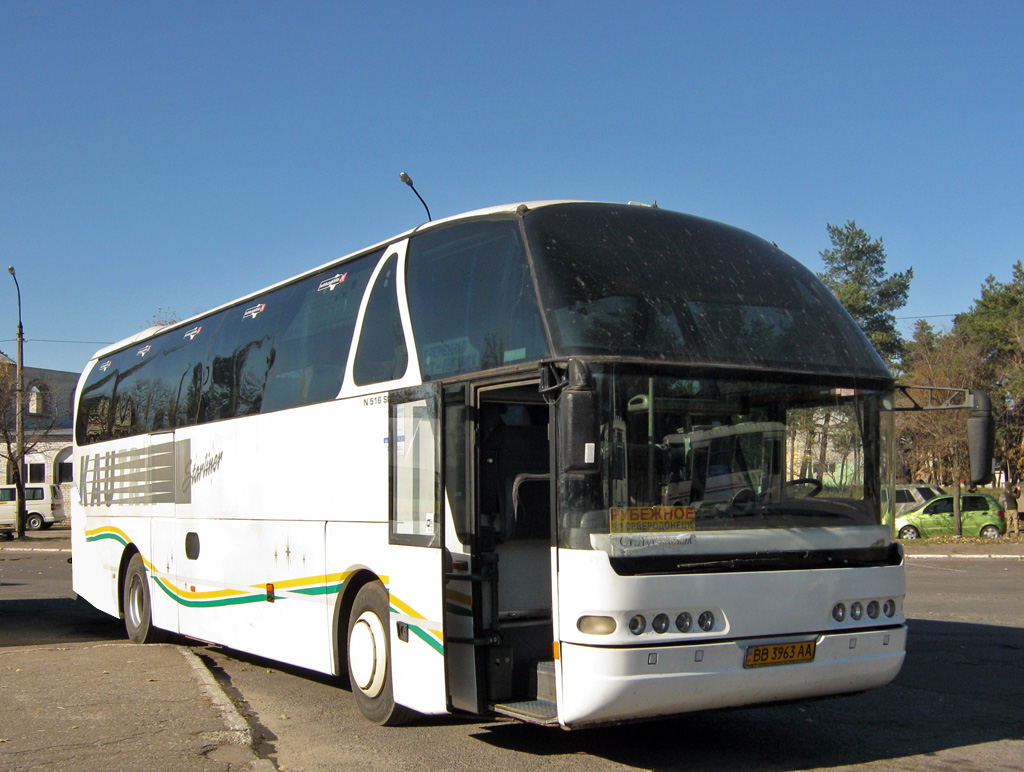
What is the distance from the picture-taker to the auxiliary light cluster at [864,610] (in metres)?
6.83

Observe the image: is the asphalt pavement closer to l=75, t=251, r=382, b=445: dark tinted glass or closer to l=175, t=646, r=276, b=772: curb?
l=175, t=646, r=276, b=772: curb

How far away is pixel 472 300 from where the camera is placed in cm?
738

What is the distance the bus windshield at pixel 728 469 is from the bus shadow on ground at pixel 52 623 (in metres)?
10.1

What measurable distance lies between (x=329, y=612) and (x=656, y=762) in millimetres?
3239

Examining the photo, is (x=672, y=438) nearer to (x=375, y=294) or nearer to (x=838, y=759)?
(x=838, y=759)

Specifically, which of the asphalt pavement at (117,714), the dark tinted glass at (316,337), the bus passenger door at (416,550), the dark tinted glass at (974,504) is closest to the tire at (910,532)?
the dark tinted glass at (974,504)

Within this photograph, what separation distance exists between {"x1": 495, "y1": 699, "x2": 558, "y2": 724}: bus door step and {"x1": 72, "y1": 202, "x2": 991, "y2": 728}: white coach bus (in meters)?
0.03

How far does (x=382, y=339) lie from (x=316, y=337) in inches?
54.8

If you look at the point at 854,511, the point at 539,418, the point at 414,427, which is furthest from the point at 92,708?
the point at 854,511

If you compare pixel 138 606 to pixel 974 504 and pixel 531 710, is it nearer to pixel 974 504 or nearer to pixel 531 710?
pixel 531 710

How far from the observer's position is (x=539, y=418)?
7633mm

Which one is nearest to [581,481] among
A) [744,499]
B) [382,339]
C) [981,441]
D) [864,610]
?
[744,499]

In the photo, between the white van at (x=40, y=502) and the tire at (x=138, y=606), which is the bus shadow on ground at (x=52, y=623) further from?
the white van at (x=40, y=502)

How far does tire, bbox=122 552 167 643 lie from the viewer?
522 inches
